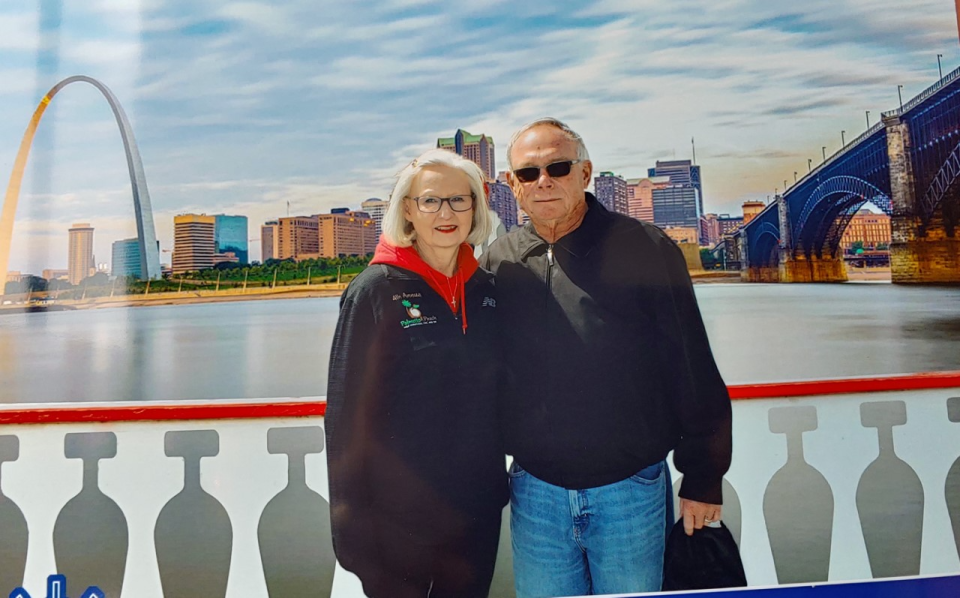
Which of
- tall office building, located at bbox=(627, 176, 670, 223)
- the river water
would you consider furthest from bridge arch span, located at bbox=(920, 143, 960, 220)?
tall office building, located at bbox=(627, 176, 670, 223)

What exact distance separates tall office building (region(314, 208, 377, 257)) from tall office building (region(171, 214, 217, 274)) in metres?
0.28

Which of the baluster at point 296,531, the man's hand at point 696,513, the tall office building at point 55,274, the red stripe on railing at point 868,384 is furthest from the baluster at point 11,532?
the red stripe on railing at point 868,384

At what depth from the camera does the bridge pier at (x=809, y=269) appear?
4.99 feet

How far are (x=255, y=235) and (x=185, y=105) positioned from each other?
1.24ft

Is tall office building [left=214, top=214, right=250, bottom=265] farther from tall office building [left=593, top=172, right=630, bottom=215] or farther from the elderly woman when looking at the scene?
tall office building [left=593, top=172, right=630, bottom=215]

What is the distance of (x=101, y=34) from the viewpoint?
133 centimetres

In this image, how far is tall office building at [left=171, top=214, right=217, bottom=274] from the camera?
1.38 meters

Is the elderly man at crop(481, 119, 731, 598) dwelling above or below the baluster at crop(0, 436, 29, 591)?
above

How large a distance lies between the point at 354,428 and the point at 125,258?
816 mm

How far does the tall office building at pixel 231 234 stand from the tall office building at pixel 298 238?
0.09m

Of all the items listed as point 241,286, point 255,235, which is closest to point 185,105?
point 255,235

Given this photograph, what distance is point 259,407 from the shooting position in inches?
53.3

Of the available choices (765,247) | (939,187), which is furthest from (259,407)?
(939,187)

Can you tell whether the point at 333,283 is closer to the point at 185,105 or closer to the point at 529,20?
the point at 185,105
